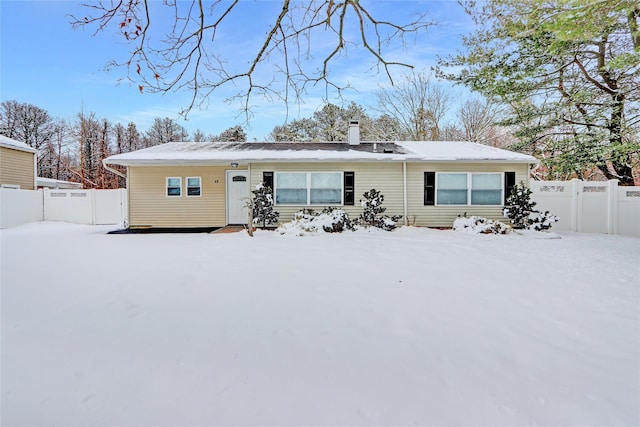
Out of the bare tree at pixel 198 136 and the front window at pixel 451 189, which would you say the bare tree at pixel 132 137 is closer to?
the bare tree at pixel 198 136

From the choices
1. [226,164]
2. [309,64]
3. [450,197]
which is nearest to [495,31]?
[450,197]

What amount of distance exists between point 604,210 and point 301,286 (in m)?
10.7

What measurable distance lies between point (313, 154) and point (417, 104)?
443 inches

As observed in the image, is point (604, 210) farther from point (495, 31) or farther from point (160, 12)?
point (160, 12)

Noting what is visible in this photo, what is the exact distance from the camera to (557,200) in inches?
417

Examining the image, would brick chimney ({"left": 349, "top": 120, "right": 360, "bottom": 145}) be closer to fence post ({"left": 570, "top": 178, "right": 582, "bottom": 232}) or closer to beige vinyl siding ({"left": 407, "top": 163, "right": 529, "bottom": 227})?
beige vinyl siding ({"left": 407, "top": 163, "right": 529, "bottom": 227})

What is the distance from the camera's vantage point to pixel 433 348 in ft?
8.69

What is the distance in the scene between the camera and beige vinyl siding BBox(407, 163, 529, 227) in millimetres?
10742

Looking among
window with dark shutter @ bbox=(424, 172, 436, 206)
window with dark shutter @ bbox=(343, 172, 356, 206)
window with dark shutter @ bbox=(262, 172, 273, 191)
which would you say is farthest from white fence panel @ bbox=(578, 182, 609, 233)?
window with dark shutter @ bbox=(262, 172, 273, 191)

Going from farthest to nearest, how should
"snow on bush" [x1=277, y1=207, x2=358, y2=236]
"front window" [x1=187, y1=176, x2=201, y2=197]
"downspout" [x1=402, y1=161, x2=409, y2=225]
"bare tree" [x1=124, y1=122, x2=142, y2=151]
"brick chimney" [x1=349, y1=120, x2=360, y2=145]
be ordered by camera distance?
"bare tree" [x1=124, y1=122, x2=142, y2=151], "brick chimney" [x1=349, y1=120, x2=360, y2=145], "front window" [x1=187, y1=176, x2=201, y2=197], "downspout" [x1=402, y1=161, x2=409, y2=225], "snow on bush" [x1=277, y1=207, x2=358, y2=236]

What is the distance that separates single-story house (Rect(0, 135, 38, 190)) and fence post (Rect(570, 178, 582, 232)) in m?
21.2

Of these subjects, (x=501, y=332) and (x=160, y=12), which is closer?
(x=501, y=332)

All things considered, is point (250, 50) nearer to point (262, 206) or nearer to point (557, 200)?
point (262, 206)

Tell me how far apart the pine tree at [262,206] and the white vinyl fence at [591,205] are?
8.64 meters
